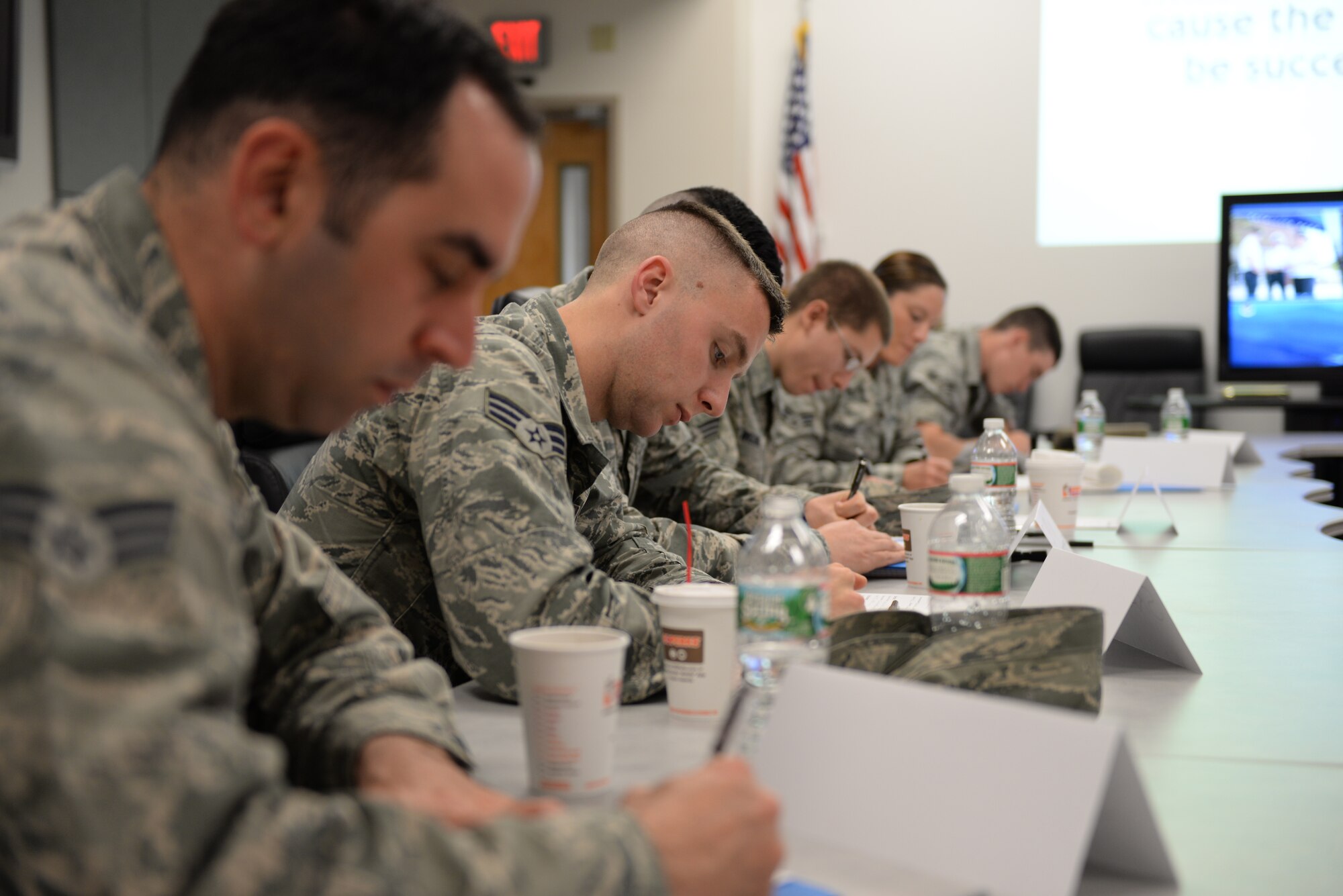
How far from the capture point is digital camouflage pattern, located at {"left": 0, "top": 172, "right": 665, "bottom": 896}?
53 cm

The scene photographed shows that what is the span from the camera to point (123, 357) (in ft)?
2.01

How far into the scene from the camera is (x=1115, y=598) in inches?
50.3

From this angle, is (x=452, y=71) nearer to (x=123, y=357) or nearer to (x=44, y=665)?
(x=123, y=357)

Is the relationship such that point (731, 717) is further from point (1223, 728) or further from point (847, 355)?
point (847, 355)

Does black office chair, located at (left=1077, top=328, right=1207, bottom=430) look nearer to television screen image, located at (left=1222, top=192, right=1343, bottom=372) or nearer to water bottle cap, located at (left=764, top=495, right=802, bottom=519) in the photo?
television screen image, located at (left=1222, top=192, right=1343, bottom=372)

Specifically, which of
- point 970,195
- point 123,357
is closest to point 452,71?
point 123,357

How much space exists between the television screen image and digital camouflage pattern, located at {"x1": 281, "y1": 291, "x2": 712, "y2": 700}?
4.36 metres

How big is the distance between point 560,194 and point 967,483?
5.61 meters

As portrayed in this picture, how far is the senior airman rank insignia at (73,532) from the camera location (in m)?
0.54

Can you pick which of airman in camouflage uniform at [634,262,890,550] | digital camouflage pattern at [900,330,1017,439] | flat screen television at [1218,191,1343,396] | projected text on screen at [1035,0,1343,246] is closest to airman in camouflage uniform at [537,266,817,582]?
airman in camouflage uniform at [634,262,890,550]

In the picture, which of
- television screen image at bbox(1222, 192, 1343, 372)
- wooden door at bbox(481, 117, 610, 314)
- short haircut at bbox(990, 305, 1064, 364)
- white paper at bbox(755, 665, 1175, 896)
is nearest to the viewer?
white paper at bbox(755, 665, 1175, 896)

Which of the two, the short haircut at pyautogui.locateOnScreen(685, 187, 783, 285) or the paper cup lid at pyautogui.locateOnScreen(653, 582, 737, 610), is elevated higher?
the short haircut at pyautogui.locateOnScreen(685, 187, 783, 285)

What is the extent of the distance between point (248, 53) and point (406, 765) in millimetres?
494

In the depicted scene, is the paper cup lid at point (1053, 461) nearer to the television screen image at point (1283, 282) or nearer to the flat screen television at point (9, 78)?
the flat screen television at point (9, 78)
